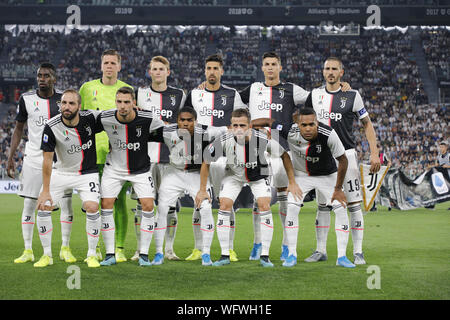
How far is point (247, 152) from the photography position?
660cm

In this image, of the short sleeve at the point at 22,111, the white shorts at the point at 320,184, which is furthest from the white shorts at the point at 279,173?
the short sleeve at the point at 22,111

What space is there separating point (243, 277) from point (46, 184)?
7.82ft

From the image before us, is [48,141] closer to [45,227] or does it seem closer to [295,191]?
[45,227]

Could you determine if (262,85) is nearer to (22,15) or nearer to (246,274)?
(246,274)

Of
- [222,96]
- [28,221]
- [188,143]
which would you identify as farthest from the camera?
[222,96]

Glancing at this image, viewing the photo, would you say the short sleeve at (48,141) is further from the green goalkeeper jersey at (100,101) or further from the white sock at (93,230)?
the white sock at (93,230)

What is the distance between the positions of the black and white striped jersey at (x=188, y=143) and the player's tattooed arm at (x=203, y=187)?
278 millimetres

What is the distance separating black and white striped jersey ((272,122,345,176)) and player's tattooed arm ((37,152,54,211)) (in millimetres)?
2699

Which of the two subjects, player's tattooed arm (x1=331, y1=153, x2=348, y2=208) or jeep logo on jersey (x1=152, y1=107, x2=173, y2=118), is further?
jeep logo on jersey (x1=152, y1=107, x2=173, y2=118)

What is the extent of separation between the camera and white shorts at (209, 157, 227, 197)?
6.84 metres

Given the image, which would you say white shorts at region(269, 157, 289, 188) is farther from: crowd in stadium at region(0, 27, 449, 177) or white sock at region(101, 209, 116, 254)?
crowd in stadium at region(0, 27, 449, 177)

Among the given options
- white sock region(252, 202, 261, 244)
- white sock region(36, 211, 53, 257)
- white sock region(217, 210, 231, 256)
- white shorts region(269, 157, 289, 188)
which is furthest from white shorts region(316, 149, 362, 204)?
white sock region(36, 211, 53, 257)

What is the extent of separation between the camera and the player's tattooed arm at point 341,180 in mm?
6324

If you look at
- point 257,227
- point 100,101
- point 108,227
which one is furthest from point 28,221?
point 257,227
